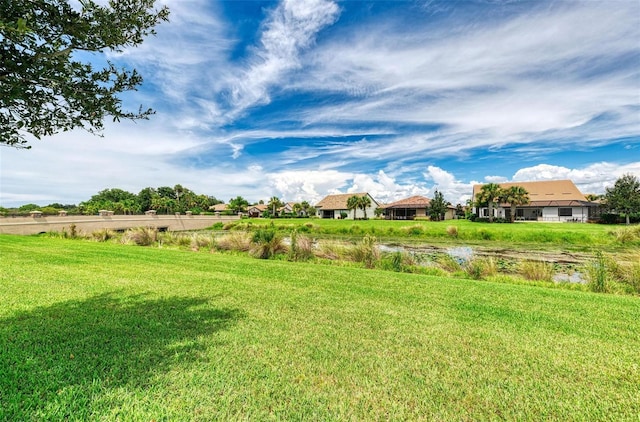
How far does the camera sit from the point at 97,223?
30.4m

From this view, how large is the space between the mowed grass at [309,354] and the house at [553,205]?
43.2m

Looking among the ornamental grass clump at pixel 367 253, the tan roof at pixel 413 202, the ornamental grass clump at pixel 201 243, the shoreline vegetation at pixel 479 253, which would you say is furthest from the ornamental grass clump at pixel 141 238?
the tan roof at pixel 413 202

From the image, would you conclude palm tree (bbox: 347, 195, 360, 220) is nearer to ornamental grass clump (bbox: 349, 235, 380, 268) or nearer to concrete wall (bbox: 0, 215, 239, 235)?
concrete wall (bbox: 0, 215, 239, 235)

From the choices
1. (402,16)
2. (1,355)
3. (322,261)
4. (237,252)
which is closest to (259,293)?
(1,355)

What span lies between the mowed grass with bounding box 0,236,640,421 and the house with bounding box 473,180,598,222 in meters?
43.2

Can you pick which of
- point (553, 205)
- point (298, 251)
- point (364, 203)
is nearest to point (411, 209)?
point (364, 203)

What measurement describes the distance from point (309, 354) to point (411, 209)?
56441 mm

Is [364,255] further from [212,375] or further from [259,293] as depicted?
[212,375]

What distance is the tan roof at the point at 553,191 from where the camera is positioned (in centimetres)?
4288

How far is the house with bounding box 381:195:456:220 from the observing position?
55812 millimetres

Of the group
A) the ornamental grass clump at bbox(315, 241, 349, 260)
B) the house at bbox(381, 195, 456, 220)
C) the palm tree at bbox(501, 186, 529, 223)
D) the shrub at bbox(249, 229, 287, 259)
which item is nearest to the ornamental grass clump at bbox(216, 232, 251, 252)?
the shrub at bbox(249, 229, 287, 259)

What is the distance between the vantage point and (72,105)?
3252 millimetres

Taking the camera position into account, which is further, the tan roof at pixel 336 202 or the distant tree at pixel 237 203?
the distant tree at pixel 237 203

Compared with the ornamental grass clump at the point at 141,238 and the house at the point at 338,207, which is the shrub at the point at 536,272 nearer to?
the ornamental grass clump at the point at 141,238
